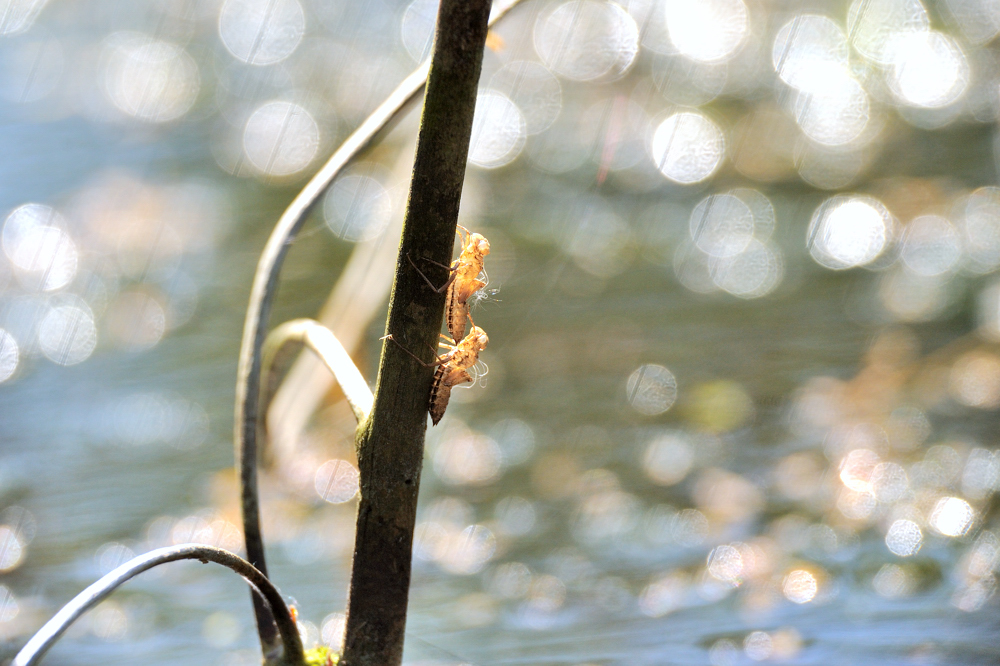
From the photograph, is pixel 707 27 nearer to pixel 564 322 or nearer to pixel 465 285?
pixel 564 322

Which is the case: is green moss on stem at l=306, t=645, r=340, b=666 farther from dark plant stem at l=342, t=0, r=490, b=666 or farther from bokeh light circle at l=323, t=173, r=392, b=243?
bokeh light circle at l=323, t=173, r=392, b=243

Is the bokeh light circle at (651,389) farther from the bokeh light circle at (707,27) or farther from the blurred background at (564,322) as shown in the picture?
the bokeh light circle at (707,27)

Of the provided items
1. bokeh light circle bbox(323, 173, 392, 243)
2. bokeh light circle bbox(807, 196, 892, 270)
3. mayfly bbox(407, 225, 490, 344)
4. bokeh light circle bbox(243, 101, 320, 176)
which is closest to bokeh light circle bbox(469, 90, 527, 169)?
bokeh light circle bbox(323, 173, 392, 243)

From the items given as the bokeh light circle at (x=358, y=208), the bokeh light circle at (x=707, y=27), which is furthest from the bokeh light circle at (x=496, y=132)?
the bokeh light circle at (x=707, y=27)

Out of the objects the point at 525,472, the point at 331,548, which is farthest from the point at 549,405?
the point at 331,548

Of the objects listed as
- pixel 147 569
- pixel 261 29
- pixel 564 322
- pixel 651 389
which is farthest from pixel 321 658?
pixel 261 29
